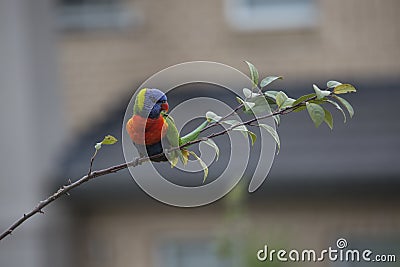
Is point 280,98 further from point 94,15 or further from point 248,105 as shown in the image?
point 94,15

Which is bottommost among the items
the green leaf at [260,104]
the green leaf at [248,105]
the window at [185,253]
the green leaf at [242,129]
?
the green leaf at [242,129]

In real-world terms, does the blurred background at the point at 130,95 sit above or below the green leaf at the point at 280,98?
above

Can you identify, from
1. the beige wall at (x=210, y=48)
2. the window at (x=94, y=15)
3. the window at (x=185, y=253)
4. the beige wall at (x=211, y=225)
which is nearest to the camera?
the beige wall at (x=211, y=225)

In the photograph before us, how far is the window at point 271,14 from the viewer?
4.57 m

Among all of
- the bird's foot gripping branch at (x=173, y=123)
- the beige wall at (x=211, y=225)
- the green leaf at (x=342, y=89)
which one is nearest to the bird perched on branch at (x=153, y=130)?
the bird's foot gripping branch at (x=173, y=123)

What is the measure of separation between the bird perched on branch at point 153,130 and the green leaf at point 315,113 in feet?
0.24

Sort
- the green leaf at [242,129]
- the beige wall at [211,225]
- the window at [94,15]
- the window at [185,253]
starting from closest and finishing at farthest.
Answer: the green leaf at [242,129]
the beige wall at [211,225]
the window at [185,253]
the window at [94,15]

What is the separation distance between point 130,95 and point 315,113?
4080 mm

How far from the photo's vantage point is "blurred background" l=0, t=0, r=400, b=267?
4.27 m

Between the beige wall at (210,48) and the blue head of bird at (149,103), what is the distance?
12.7 ft

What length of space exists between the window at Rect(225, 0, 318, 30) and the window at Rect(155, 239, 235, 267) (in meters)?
1.13

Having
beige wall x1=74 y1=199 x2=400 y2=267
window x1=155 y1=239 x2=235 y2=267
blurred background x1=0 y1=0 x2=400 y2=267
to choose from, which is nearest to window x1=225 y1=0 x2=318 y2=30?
blurred background x1=0 y1=0 x2=400 y2=267

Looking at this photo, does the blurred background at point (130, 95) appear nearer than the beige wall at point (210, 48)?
Yes

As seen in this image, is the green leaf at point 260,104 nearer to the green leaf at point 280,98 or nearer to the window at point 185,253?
the green leaf at point 280,98
